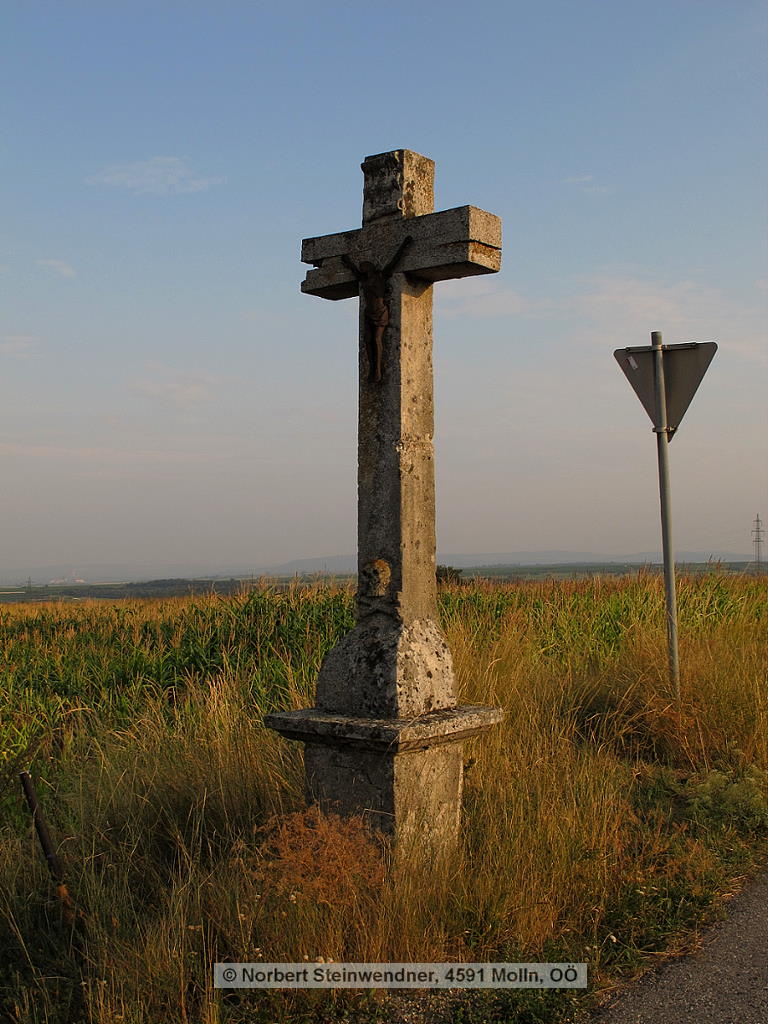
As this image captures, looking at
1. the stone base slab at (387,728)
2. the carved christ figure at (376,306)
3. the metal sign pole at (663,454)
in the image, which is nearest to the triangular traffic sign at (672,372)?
the metal sign pole at (663,454)

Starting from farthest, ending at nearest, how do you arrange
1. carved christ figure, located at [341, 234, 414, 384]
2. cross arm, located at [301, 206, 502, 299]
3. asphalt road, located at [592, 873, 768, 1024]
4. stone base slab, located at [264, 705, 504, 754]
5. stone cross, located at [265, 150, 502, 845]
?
carved christ figure, located at [341, 234, 414, 384] → cross arm, located at [301, 206, 502, 299] → stone cross, located at [265, 150, 502, 845] → stone base slab, located at [264, 705, 504, 754] → asphalt road, located at [592, 873, 768, 1024]

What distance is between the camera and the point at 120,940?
3.52 meters

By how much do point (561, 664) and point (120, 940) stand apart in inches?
201

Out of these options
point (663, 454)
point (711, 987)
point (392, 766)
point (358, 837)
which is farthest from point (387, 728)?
point (663, 454)

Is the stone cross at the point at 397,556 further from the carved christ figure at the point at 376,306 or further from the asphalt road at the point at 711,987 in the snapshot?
the asphalt road at the point at 711,987

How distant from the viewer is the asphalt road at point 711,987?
3242 mm

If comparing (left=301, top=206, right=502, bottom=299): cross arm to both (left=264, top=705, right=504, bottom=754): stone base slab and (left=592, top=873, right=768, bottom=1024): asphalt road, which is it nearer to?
(left=264, top=705, right=504, bottom=754): stone base slab

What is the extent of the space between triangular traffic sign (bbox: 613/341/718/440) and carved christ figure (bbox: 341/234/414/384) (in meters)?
3.39

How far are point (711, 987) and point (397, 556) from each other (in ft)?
7.02

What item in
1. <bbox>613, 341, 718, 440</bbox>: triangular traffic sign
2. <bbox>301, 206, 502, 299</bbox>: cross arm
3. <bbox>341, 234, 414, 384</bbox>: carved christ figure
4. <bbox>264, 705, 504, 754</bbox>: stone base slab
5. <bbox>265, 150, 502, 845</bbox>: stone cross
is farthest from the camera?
<bbox>613, 341, 718, 440</bbox>: triangular traffic sign

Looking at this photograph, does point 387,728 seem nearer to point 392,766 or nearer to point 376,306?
point 392,766

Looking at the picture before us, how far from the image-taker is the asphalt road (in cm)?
324

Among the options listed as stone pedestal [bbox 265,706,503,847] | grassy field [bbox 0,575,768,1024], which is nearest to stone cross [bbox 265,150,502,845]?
stone pedestal [bbox 265,706,503,847]

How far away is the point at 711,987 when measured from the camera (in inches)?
136
